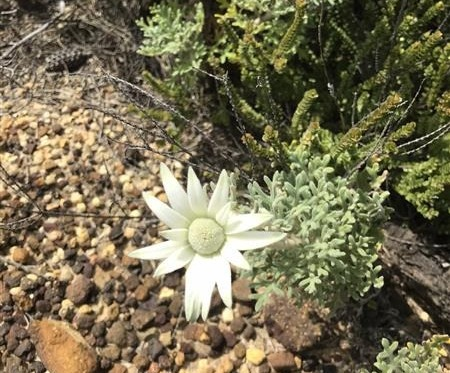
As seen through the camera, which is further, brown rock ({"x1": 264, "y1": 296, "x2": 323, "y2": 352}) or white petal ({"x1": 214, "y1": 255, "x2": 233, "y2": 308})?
brown rock ({"x1": 264, "y1": 296, "x2": 323, "y2": 352})

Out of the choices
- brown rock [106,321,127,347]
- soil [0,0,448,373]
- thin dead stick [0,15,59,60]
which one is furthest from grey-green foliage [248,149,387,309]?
thin dead stick [0,15,59,60]

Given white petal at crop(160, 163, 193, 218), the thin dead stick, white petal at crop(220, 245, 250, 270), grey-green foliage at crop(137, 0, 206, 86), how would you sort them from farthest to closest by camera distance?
1. the thin dead stick
2. grey-green foliage at crop(137, 0, 206, 86)
3. white petal at crop(160, 163, 193, 218)
4. white petal at crop(220, 245, 250, 270)

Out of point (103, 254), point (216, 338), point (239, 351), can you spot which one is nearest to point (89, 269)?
point (103, 254)

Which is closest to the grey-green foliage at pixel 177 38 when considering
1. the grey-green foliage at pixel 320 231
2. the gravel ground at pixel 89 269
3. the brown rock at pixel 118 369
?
the gravel ground at pixel 89 269

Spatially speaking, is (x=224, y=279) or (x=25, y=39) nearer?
(x=224, y=279)

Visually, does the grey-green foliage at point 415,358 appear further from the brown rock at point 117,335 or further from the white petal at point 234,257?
the brown rock at point 117,335

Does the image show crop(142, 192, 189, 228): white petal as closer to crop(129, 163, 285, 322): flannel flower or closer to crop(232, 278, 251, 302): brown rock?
crop(129, 163, 285, 322): flannel flower

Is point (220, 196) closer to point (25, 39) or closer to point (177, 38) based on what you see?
point (177, 38)
